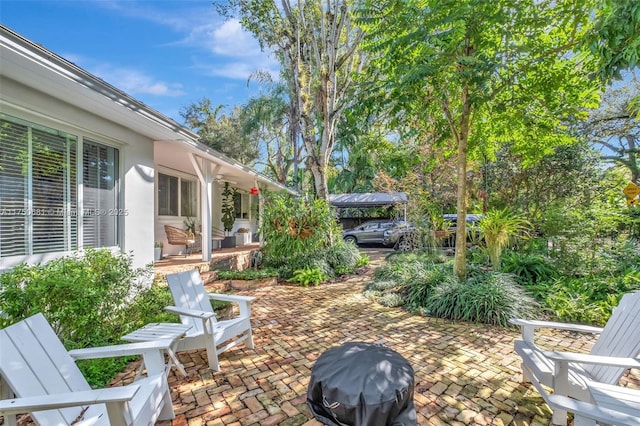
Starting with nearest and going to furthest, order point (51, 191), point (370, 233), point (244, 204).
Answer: point (51, 191), point (244, 204), point (370, 233)

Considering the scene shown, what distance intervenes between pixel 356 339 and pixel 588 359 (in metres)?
2.49

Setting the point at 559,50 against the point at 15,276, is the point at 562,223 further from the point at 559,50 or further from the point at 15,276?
the point at 15,276

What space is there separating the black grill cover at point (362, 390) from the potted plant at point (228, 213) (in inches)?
355

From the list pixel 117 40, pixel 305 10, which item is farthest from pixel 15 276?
pixel 305 10

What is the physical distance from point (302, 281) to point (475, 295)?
382cm

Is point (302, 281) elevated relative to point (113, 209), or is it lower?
lower

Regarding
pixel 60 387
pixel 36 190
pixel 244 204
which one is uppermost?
pixel 244 204

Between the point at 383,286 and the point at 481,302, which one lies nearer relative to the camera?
the point at 481,302

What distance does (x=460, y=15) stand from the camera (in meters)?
4.09

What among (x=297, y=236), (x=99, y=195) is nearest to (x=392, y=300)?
(x=297, y=236)

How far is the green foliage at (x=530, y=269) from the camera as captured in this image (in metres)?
6.22

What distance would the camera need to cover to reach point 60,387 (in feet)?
6.66

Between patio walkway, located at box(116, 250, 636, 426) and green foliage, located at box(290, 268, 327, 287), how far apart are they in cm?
195

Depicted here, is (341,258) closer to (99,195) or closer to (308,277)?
(308,277)
